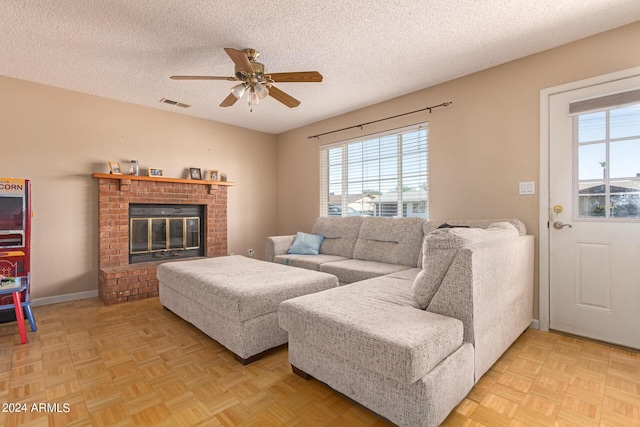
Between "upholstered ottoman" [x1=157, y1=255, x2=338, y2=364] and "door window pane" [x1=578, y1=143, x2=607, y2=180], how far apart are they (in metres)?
2.24

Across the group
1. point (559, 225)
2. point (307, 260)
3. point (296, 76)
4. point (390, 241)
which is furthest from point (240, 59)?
point (559, 225)

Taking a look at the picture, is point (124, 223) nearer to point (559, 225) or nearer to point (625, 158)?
point (559, 225)

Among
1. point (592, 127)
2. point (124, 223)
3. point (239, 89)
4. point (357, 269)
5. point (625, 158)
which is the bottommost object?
point (357, 269)

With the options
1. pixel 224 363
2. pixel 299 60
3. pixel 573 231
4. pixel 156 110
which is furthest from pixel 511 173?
pixel 156 110

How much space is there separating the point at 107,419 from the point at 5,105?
3484mm

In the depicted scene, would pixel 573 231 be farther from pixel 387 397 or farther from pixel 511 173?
pixel 387 397

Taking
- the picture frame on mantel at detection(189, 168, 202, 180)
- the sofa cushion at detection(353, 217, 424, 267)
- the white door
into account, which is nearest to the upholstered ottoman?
the sofa cushion at detection(353, 217, 424, 267)

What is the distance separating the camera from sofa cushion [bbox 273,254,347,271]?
3.52 meters

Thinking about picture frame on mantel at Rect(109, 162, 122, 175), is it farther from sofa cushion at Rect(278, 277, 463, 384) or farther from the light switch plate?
the light switch plate

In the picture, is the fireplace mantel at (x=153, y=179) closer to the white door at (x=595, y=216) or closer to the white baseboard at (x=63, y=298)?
the white baseboard at (x=63, y=298)

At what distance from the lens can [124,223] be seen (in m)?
3.82

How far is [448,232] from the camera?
5.58 ft

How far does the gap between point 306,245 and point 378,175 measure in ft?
4.45

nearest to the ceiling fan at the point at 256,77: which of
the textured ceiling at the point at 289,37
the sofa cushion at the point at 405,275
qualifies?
the textured ceiling at the point at 289,37
